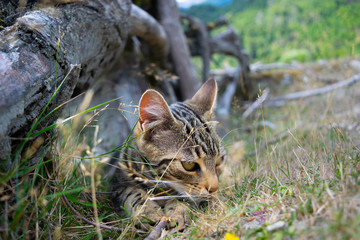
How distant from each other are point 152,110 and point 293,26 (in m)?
8.05

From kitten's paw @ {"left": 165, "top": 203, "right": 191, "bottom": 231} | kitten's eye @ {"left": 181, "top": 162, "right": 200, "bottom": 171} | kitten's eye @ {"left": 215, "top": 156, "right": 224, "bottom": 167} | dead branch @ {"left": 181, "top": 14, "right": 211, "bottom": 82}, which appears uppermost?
dead branch @ {"left": 181, "top": 14, "right": 211, "bottom": 82}

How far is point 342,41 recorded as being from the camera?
807 centimetres

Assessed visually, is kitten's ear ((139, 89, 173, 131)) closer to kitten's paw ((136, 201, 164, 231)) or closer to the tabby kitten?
the tabby kitten

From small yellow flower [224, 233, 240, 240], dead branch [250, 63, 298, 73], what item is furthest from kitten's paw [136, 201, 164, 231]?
dead branch [250, 63, 298, 73]

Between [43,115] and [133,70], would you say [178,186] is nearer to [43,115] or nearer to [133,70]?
[43,115]

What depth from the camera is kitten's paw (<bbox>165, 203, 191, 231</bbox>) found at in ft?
5.98

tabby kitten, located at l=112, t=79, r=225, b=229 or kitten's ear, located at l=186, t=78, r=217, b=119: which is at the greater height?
kitten's ear, located at l=186, t=78, r=217, b=119

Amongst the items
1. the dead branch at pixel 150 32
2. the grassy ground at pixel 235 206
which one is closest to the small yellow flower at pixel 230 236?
the grassy ground at pixel 235 206

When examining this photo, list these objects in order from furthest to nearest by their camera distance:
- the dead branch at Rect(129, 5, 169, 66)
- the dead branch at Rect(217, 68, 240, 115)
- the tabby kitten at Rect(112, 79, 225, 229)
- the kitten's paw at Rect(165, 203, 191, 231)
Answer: the dead branch at Rect(217, 68, 240, 115) → the dead branch at Rect(129, 5, 169, 66) → the tabby kitten at Rect(112, 79, 225, 229) → the kitten's paw at Rect(165, 203, 191, 231)

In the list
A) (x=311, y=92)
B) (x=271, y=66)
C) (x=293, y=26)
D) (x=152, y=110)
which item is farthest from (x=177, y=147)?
(x=293, y=26)

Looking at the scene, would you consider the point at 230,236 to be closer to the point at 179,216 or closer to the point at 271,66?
the point at 179,216

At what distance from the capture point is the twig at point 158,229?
1695 millimetres

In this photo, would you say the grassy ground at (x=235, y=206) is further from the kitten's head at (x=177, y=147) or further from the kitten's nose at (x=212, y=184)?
the kitten's head at (x=177, y=147)

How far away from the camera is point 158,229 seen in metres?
1.76
